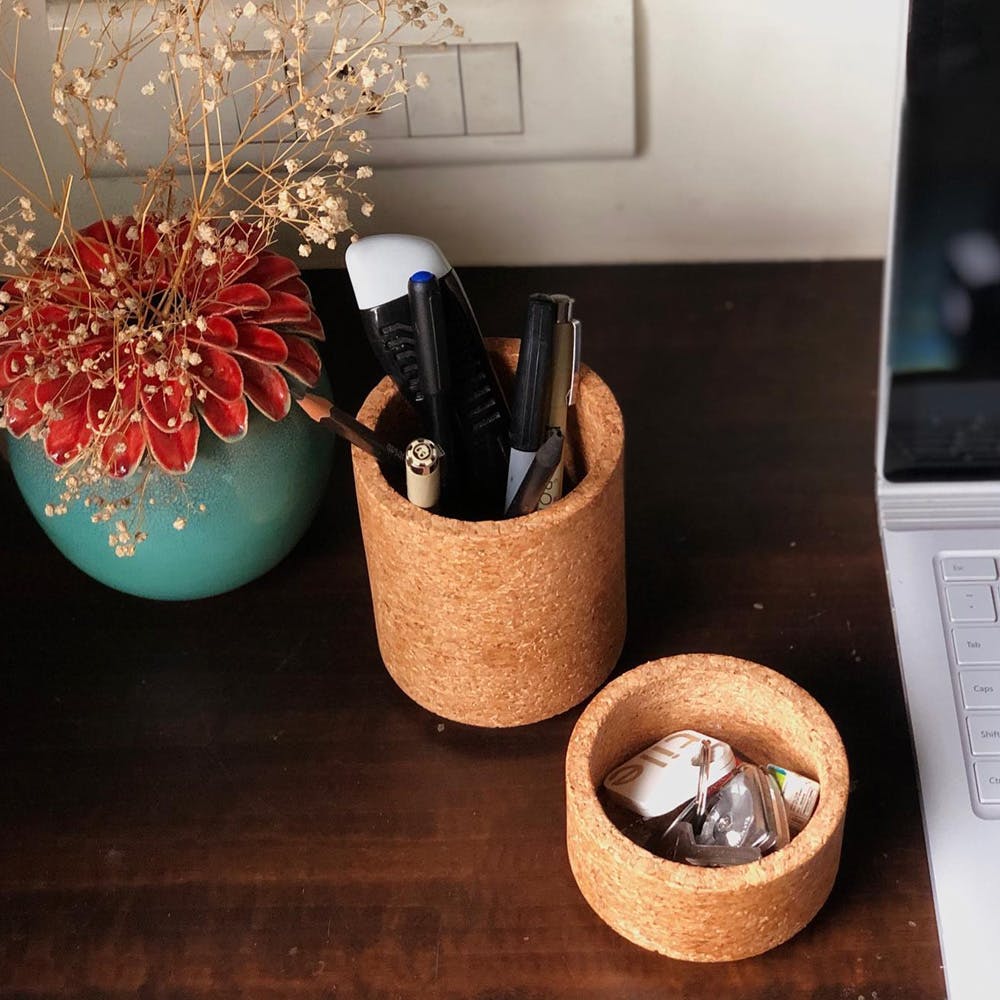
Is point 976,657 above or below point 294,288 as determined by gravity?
below

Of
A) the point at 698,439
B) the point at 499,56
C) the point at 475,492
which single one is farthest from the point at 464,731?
the point at 499,56

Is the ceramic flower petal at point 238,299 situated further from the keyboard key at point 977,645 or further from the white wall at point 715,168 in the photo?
the keyboard key at point 977,645

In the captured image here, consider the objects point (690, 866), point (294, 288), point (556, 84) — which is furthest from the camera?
point (556, 84)

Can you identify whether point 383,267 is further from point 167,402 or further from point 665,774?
point 665,774

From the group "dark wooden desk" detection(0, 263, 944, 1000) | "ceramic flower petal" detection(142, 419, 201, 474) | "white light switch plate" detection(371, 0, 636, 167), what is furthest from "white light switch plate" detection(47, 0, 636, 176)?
"ceramic flower petal" detection(142, 419, 201, 474)

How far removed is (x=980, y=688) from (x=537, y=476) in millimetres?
197

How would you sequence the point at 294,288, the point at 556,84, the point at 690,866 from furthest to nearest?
the point at 556,84
the point at 294,288
the point at 690,866

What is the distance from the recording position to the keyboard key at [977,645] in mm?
520

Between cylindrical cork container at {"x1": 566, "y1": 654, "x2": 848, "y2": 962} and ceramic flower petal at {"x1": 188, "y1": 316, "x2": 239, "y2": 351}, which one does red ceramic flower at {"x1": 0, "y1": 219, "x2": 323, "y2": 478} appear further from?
cylindrical cork container at {"x1": 566, "y1": 654, "x2": 848, "y2": 962}

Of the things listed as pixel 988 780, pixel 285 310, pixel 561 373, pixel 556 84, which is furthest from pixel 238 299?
pixel 988 780

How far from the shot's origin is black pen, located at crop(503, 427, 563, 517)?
482 millimetres

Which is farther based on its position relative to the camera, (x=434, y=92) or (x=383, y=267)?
(x=434, y=92)

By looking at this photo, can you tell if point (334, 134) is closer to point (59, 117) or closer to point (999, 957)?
point (59, 117)

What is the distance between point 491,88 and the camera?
651 millimetres
